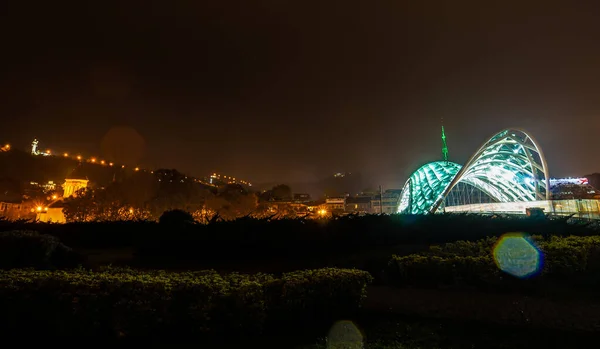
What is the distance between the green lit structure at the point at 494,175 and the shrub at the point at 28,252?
35.8 m

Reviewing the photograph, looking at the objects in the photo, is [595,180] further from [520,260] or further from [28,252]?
[28,252]

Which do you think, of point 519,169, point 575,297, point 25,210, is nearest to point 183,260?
point 575,297

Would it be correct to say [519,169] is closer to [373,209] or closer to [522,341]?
[522,341]

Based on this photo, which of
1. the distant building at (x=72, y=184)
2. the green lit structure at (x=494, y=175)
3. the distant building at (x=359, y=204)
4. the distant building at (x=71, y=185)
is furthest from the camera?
the distant building at (x=359, y=204)

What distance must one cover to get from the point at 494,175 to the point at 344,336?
5446 centimetres

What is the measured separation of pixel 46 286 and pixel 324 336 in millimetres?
4765

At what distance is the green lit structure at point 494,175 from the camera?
37969 mm

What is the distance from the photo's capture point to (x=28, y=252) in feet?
32.2

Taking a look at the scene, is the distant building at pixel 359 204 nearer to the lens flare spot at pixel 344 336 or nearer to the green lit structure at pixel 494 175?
the green lit structure at pixel 494 175

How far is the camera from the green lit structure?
38.0 m

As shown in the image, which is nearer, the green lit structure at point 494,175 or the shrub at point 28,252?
the shrub at point 28,252

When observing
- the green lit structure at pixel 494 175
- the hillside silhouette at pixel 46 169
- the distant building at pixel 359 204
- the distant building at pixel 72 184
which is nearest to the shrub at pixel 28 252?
the green lit structure at pixel 494 175

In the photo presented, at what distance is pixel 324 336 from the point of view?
5555 millimetres

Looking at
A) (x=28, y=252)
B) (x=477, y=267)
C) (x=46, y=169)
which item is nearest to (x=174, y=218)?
(x=28, y=252)
